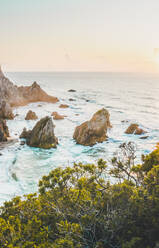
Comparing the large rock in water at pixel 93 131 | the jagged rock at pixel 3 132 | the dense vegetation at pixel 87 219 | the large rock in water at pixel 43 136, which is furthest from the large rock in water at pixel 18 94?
the dense vegetation at pixel 87 219

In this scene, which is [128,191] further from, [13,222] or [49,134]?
[49,134]

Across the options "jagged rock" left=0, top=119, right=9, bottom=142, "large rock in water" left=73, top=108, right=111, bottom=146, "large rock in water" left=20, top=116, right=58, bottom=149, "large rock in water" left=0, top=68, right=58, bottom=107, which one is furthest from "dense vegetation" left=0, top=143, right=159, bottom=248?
"large rock in water" left=0, top=68, right=58, bottom=107

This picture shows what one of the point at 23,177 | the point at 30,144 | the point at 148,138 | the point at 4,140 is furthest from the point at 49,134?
the point at 148,138

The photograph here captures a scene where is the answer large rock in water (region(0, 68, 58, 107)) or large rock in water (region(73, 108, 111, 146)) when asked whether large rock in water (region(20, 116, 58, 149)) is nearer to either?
large rock in water (region(73, 108, 111, 146))

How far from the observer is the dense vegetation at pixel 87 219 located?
201 inches

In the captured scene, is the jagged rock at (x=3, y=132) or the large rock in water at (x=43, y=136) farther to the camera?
the jagged rock at (x=3, y=132)

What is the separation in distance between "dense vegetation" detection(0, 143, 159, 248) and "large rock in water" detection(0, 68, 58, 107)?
133ft

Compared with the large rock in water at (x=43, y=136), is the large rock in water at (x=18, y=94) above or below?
above

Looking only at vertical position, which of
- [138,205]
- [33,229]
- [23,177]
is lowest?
[23,177]

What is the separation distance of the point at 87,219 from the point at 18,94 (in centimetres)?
5252

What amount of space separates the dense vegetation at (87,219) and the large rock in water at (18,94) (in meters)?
40.6

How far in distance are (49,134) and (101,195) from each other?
16.0 metres

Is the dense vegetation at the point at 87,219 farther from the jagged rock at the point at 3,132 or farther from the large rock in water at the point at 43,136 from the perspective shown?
the jagged rock at the point at 3,132

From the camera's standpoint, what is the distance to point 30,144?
22016 millimetres
